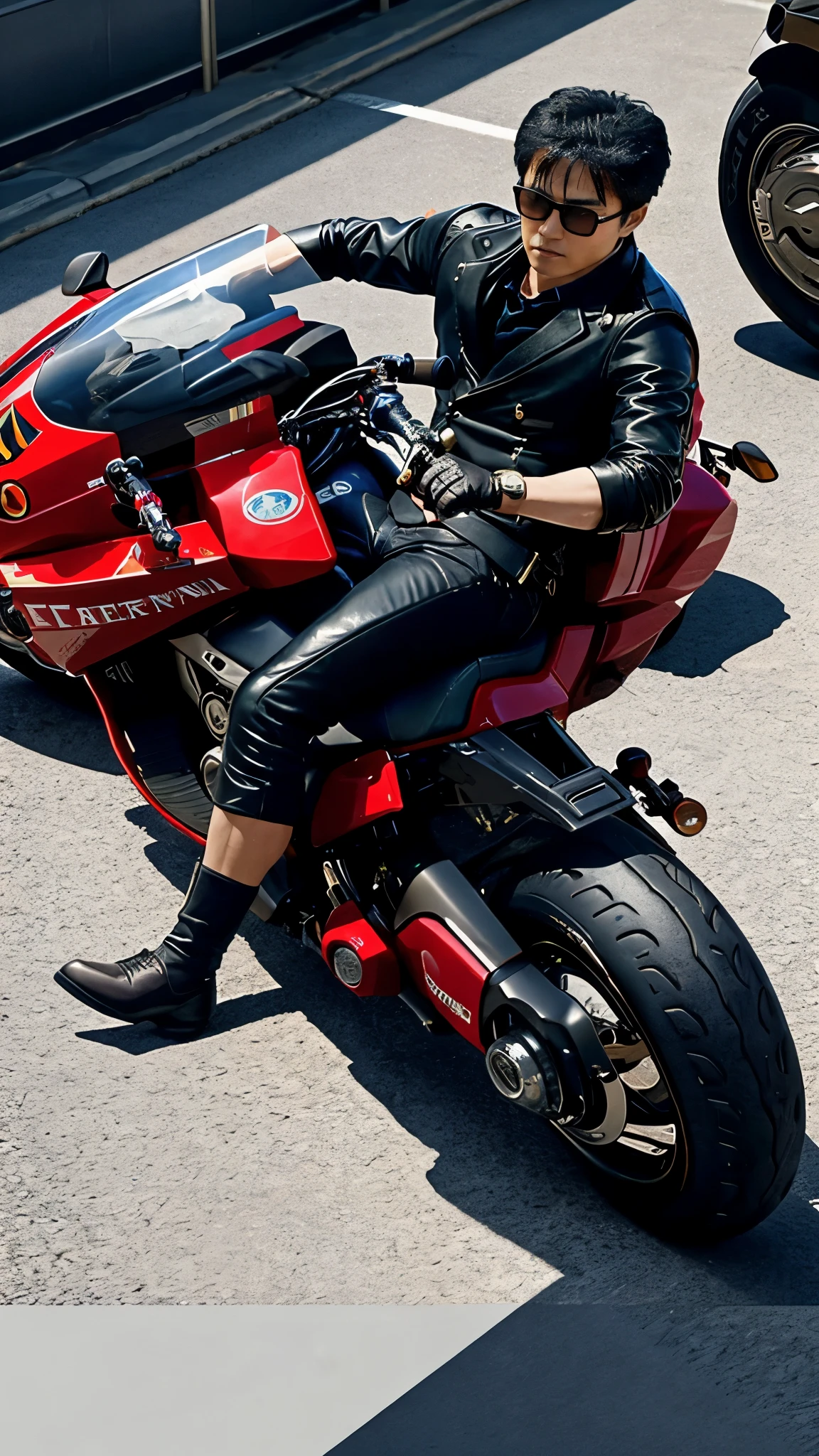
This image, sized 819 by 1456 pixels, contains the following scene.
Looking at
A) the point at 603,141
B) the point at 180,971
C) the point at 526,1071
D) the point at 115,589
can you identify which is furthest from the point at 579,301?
the point at 180,971

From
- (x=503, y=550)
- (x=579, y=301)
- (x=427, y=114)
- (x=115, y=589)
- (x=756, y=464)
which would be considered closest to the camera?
(x=579, y=301)

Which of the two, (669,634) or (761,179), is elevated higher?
(761,179)

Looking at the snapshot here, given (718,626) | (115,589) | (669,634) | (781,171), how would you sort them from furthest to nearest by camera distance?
(781,171) → (718,626) → (669,634) → (115,589)

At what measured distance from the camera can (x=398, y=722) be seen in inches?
127

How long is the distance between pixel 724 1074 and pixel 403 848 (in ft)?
2.72

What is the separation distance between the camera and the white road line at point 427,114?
862 centimetres

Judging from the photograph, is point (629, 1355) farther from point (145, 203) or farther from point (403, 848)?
point (145, 203)

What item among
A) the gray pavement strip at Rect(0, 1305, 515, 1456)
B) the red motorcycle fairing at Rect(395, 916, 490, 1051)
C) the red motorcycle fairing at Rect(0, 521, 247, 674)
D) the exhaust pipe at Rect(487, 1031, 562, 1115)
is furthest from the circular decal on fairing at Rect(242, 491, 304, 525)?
the gray pavement strip at Rect(0, 1305, 515, 1456)

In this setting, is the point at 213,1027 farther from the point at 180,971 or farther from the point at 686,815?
the point at 686,815

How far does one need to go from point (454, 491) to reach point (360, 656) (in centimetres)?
43

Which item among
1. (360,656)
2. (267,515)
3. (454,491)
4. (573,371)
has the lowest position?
(360,656)

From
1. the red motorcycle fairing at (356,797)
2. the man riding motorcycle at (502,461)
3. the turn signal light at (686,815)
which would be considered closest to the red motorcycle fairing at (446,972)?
the red motorcycle fairing at (356,797)

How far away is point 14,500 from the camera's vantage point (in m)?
3.64

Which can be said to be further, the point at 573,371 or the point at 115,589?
the point at 115,589
